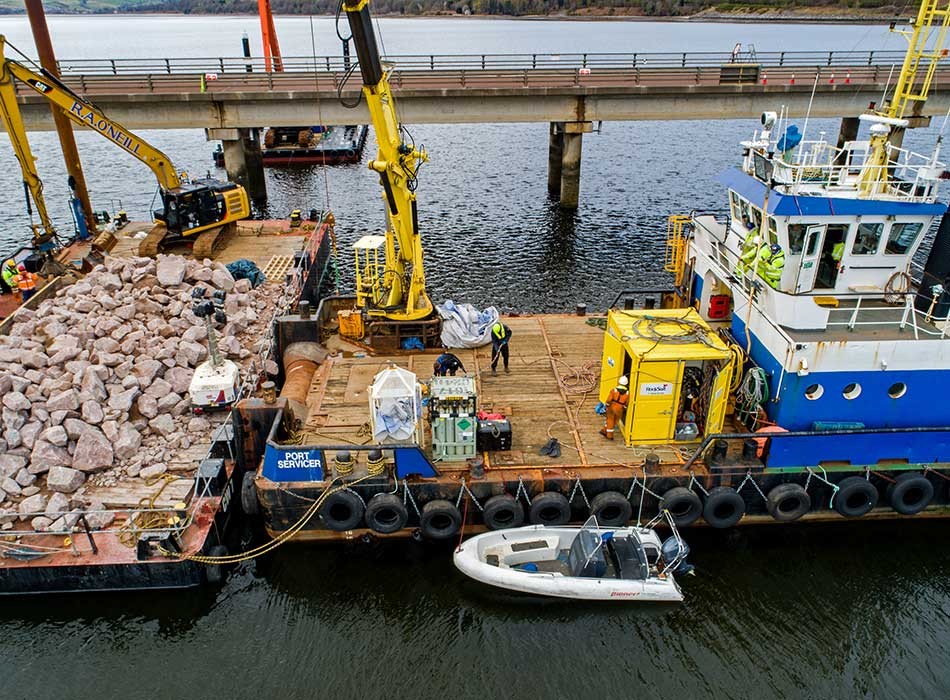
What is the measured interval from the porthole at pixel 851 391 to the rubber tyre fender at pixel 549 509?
5.71 metres

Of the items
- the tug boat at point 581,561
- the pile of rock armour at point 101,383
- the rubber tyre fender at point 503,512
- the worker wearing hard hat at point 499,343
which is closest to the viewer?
the tug boat at point 581,561

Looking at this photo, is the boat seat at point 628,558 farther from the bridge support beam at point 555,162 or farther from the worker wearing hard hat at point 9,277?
the bridge support beam at point 555,162

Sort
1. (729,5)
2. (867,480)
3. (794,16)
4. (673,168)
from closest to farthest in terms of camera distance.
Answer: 1. (867,480)
2. (673,168)
3. (794,16)
4. (729,5)

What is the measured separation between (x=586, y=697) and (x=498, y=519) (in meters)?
3.32

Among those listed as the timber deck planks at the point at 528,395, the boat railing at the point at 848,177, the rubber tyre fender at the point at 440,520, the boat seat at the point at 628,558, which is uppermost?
the boat railing at the point at 848,177

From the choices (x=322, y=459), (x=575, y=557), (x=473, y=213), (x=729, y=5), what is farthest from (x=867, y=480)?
(x=729, y=5)

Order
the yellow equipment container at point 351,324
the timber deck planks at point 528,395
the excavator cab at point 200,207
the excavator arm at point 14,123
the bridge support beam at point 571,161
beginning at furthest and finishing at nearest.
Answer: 1. the bridge support beam at point 571,161
2. the excavator cab at point 200,207
3. the excavator arm at point 14,123
4. the yellow equipment container at point 351,324
5. the timber deck planks at point 528,395

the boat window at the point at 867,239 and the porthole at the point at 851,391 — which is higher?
the boat window at the point at 867,239

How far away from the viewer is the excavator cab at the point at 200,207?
79.3 ft

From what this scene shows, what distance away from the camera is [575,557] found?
40.4 ft

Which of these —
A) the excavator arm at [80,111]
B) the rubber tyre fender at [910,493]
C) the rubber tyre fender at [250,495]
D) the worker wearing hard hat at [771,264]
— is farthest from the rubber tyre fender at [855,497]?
the excavator arm at [80,111]

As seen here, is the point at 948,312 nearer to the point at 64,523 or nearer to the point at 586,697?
the point at 586,697

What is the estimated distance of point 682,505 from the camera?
13.0 metres

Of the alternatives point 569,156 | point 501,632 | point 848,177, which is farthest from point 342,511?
point 569,156
